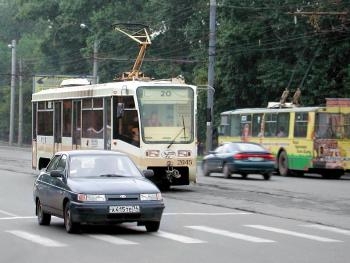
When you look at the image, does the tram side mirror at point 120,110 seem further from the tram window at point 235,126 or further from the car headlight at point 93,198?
the tram window at point 235,126

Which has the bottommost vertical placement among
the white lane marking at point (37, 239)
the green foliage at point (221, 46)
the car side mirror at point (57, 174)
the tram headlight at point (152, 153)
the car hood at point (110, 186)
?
the white lane marking at point (37, 239)

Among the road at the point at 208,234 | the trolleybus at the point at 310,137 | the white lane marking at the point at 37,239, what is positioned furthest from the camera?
the trolleybus at the point at 310,137

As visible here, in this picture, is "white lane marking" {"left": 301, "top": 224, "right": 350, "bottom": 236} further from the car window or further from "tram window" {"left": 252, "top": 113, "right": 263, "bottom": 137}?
"tram window" {"left": 252, "top": 113, "right": 263, "bottom": 137}

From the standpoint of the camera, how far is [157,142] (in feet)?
85.9

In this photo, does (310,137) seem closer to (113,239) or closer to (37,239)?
(113,239)

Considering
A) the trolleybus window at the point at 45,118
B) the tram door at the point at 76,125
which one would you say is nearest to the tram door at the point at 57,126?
the trolleybus window at the point at 45,118

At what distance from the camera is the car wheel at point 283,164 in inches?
1521

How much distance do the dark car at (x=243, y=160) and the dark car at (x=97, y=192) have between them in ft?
56.2

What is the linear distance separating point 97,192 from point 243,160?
767 inches

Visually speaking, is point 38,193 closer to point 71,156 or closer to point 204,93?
point 71,156

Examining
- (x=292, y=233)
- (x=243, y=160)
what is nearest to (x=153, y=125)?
(x=243, y=160)

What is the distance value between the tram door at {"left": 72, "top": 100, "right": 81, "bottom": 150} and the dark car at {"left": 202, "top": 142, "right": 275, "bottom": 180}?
6864 millimetres

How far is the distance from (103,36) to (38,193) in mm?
55906

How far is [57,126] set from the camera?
3203 cm
